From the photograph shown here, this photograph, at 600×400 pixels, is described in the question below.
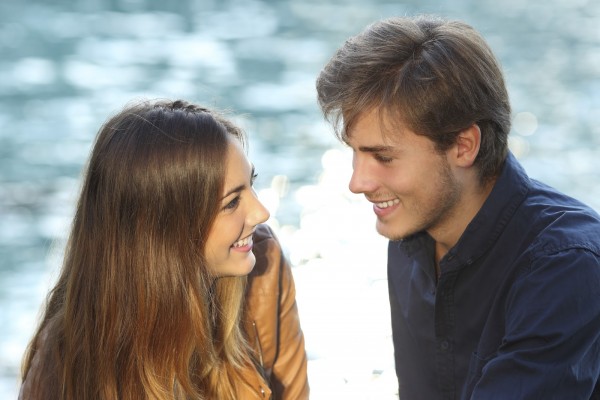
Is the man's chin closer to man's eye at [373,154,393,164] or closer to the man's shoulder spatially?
man's eye at [373,154,393,164]

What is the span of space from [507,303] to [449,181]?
333 mm

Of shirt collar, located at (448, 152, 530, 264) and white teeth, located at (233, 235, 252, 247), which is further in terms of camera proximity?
white teeth, located at (233, 235, 252, 247)

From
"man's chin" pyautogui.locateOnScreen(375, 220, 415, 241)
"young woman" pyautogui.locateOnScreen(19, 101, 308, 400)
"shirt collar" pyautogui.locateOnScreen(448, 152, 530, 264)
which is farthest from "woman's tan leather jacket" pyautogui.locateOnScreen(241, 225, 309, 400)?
"shirt collar" pyautogui.locateOnScreen(448, 152, 530, 264)

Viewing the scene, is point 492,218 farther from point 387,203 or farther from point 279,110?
point 279,110

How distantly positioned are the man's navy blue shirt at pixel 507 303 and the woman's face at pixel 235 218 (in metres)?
0.41

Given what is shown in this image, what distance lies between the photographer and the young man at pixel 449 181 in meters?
2.29

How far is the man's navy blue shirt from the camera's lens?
209 centimetres

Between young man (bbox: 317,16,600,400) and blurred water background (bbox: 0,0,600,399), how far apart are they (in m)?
0.48

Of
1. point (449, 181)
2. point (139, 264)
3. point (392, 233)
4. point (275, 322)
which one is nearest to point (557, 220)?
point (449, 181)

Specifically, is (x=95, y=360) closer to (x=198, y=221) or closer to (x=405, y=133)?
(x=198, y=221)

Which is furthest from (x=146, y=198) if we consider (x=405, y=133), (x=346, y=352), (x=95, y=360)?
(x=346, y=352)

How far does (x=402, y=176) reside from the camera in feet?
7.80

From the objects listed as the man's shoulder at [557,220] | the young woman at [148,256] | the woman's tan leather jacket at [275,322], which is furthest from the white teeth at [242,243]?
the man's shoulder at [557,220]

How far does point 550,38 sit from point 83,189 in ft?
28.4
